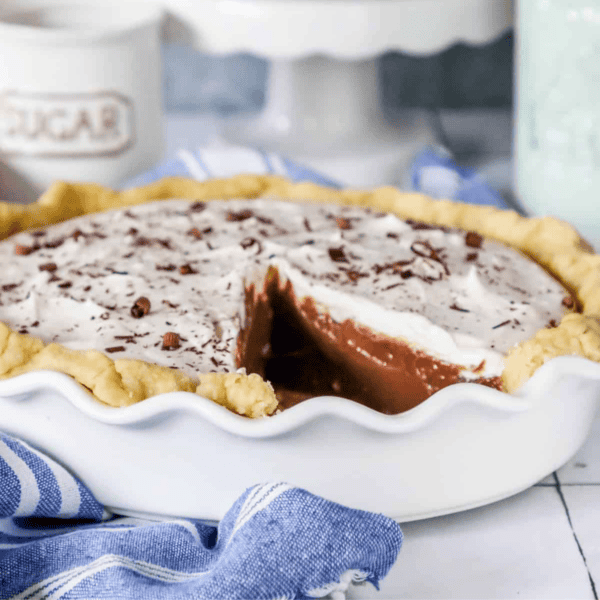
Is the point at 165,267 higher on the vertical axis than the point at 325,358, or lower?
higher

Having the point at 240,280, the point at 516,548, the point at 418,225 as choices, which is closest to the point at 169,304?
the point at 240,280

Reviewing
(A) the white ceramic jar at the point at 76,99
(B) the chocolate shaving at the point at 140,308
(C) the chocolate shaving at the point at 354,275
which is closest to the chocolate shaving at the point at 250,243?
(C) the chocolate shaving at the point at 354,275

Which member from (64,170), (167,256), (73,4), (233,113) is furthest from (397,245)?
(233,113)

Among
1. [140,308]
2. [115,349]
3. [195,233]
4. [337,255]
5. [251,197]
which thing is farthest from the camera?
[251,197]

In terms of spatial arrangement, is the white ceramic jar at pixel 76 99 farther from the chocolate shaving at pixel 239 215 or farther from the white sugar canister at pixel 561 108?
the white sugar canister at pixel 561 108

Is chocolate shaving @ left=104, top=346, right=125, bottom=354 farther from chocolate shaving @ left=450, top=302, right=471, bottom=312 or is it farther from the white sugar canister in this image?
the white sugar canister

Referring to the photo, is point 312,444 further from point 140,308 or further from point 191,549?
point 140,308

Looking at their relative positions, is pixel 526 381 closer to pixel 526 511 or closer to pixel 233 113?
pixel 526 511

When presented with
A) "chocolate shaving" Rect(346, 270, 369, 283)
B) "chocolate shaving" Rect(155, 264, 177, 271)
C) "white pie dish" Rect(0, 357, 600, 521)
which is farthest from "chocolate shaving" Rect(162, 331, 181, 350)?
"chocolate shaving" Rect(346, 270, 369, 283)
